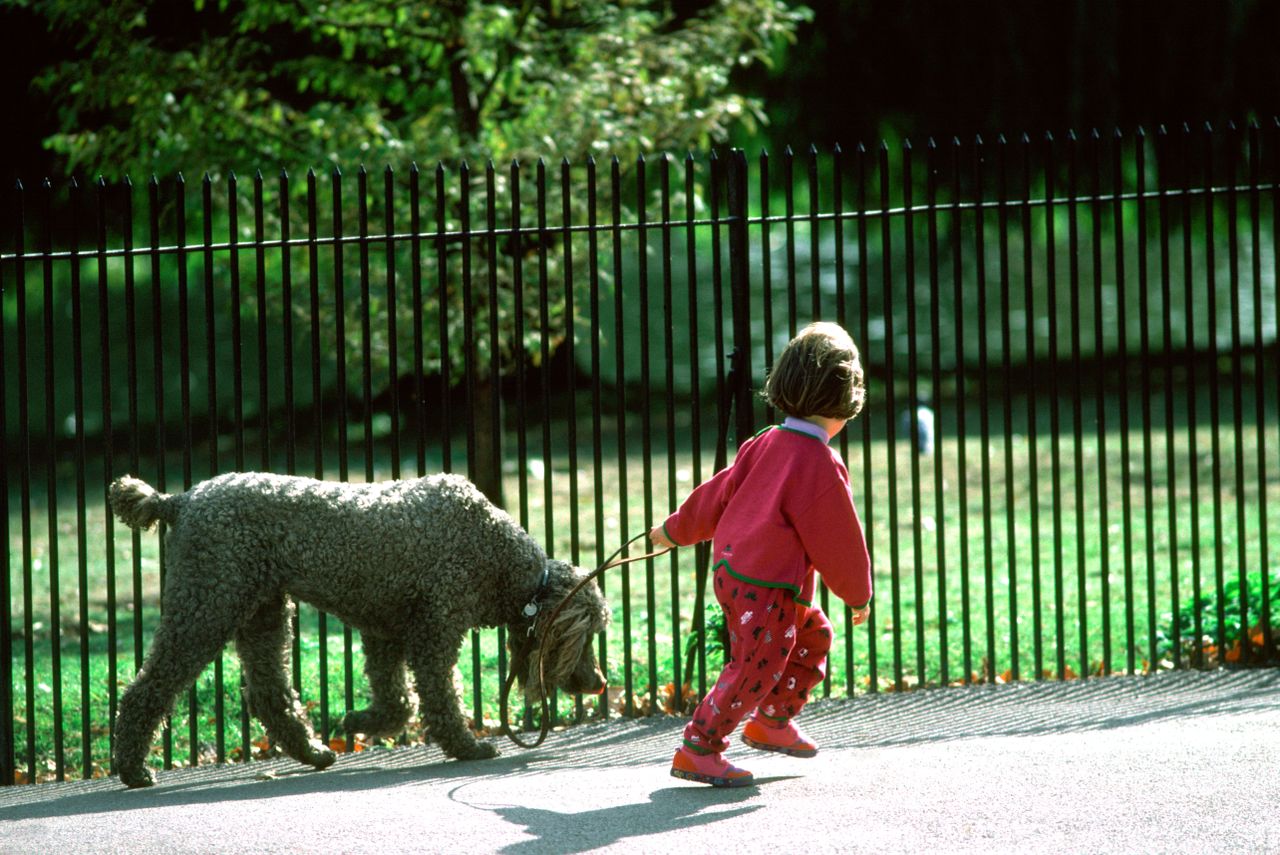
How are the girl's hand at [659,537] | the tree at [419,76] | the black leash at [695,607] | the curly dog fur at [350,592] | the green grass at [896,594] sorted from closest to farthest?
the girl's hand at [659,537] < the curly dog fur at [350,592] < the black leash at [695,607] < the green grass at [896,594] < the tree at [419,76]

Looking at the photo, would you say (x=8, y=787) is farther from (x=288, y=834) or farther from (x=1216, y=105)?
(x=1216, y=105)

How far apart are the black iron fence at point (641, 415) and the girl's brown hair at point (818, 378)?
958mm

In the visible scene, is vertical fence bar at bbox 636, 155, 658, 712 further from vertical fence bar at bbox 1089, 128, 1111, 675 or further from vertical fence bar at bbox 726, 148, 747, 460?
vertical fence bar at bbox 1089, 128, 1111, 675

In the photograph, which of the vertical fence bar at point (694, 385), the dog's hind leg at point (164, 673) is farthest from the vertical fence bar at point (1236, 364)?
the dog's hind leg at point (164, 673)

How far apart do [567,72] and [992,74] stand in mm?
9557

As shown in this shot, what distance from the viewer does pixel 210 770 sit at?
557cm

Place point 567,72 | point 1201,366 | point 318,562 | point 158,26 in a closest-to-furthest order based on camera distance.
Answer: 1. point 318,562
2. point 567,72
3. point 158,26
4. point 1201,366

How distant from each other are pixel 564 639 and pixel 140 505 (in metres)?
1.45

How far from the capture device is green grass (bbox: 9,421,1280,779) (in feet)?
19.9

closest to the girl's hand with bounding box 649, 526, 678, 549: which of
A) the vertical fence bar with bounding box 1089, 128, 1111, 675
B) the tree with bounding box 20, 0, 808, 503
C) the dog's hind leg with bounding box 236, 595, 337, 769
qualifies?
the dog's hind leg with bounding box 236, 595, 337, 769

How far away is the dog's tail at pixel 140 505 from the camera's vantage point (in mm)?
4953

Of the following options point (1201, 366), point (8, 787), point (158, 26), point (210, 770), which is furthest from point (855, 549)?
point (1201, 366)

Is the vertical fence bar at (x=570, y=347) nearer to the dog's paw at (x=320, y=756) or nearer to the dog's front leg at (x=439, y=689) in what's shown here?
the dog's front leg at (x=439, y=689)

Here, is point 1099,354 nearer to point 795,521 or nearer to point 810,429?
point 810,429
